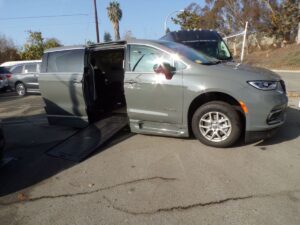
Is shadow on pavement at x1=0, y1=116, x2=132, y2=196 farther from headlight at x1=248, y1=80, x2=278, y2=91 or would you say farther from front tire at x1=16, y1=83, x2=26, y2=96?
front tire at x1=16, y1=83, x2=26, y2=96

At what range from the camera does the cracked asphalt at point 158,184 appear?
9.48 ft

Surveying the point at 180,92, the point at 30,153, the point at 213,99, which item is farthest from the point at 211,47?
the point at 30,153

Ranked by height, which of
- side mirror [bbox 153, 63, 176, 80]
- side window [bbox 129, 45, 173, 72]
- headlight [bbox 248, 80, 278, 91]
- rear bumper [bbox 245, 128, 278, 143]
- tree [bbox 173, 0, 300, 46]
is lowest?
rear bumper [bbox 245, 128, 278, 143]

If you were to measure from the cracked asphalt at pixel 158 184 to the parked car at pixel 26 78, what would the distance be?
8.20m

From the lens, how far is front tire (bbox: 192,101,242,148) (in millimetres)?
4309

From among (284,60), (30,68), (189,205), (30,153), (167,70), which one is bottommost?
(284,60)

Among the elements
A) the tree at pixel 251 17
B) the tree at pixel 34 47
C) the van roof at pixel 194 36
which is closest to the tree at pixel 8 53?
the tree at pixel 34 47

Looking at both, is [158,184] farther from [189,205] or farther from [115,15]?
[115,15]

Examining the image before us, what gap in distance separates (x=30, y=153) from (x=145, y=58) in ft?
8.81

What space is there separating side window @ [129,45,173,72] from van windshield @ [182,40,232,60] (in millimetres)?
4336

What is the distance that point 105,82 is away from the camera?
6562mm

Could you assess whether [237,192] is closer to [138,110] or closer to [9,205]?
[138,110]

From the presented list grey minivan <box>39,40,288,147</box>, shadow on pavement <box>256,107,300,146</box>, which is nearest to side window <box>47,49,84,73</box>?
grey minivan <box>39,40,288,147</box>

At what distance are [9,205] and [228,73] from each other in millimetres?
3548
